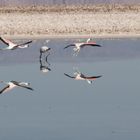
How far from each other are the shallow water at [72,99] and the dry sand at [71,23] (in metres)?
10.3

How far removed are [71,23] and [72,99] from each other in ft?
84.6

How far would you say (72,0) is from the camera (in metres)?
138

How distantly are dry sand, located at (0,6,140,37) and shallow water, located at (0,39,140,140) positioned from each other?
1030 centimetres

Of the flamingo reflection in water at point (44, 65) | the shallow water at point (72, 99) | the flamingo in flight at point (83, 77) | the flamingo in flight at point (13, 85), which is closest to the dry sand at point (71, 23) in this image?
the shallow water at point (72, 99)

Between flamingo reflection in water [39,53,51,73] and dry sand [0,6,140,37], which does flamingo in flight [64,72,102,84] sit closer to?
flamingo reflection in water [39,53,51,73]

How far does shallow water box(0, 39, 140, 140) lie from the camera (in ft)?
47.0

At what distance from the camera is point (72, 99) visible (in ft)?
57.5

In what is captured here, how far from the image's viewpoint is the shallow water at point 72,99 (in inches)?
564

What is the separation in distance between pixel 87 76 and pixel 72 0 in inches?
4613

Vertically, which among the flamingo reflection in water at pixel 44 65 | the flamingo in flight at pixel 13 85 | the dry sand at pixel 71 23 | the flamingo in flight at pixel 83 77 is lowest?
the dry sand at pixel 71 23

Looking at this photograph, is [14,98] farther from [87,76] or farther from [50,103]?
[87,76]

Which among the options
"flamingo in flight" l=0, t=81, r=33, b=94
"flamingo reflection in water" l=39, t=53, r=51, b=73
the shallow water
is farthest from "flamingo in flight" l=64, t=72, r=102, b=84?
"flamingo in flight" l=0, t=81, r=33, b=94

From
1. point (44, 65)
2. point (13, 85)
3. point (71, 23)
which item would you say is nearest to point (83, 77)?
point (13, 85)

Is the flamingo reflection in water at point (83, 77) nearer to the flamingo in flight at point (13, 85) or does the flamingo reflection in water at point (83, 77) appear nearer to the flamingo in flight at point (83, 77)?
the flamingo in flight at point (83, 77)
